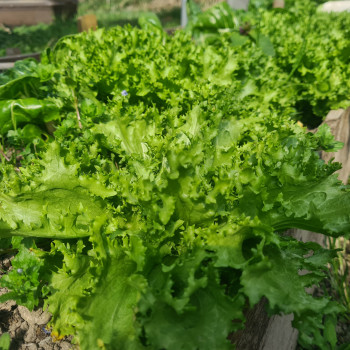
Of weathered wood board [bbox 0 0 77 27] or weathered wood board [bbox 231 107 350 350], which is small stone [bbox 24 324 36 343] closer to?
weathered wood board [bbox 231 107 350 350]

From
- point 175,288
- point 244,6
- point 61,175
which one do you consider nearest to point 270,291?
point 175,288

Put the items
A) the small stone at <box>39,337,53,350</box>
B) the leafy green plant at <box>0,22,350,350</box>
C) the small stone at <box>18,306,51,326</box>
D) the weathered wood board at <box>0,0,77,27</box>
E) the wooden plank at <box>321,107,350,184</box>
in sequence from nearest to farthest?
the leafy green plant at <box>0,22,350,350</box>
the small stone at <box>39,337,53,350</box>
the small stone at <box>18,306,51,326</box>
the wooden plank at <box>321,107,350,184</box>
the weathered wood board at <box>0,0,77,27</box>

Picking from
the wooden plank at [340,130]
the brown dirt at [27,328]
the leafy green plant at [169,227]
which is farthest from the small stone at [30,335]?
the wooden plank at [340,130]

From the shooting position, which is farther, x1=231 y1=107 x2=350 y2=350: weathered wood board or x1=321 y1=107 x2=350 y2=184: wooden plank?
x1=321 y1=107 x2=350 y2=184: wooden plank

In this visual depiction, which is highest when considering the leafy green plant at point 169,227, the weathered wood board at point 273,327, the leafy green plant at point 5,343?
the leafy green plant at point 169,227

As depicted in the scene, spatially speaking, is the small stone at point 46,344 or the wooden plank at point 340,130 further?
the wooden plank at point 340,130

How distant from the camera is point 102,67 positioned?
8.93ft

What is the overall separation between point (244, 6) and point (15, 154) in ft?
18.8

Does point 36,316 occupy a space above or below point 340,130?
below

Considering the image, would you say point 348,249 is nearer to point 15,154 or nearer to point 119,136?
point 119,136

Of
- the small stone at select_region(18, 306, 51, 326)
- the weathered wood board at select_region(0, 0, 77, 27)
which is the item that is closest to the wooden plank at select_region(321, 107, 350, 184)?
the small stone at select_region(18, 306, 51, 326)

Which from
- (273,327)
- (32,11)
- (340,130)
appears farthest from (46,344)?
(32,11)

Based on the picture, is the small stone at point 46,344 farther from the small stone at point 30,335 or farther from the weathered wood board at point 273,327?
the weathered wood board at point 273,327

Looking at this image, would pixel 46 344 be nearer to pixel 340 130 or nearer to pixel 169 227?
pixel 169 227
